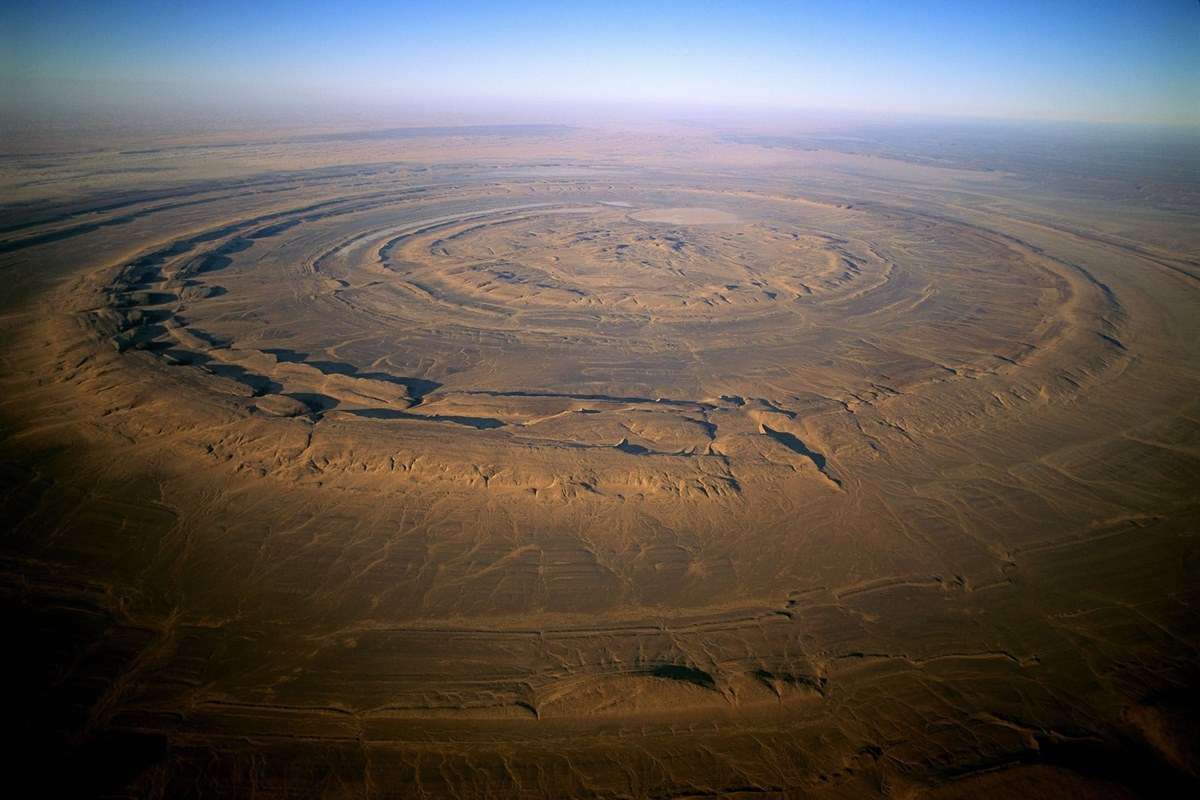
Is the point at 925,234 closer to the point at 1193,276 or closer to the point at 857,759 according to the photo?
the point at 1193,276

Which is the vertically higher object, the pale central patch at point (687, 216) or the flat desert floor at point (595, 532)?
the pale central patch at point (687, 216)

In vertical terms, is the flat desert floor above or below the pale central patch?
below

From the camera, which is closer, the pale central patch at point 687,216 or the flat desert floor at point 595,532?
the flat desert floor at point 595,532

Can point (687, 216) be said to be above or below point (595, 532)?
above

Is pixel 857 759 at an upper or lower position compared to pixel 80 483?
lower

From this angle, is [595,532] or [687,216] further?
[687,216]

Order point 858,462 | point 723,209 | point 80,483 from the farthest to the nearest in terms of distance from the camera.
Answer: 1. point 723,209
2. point 858,462
3. point 80,483

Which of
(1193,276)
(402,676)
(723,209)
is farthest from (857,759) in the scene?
(723,209)

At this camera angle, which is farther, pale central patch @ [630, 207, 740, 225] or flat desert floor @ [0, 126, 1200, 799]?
pale central patch @ [630, 207, 740, 225]
